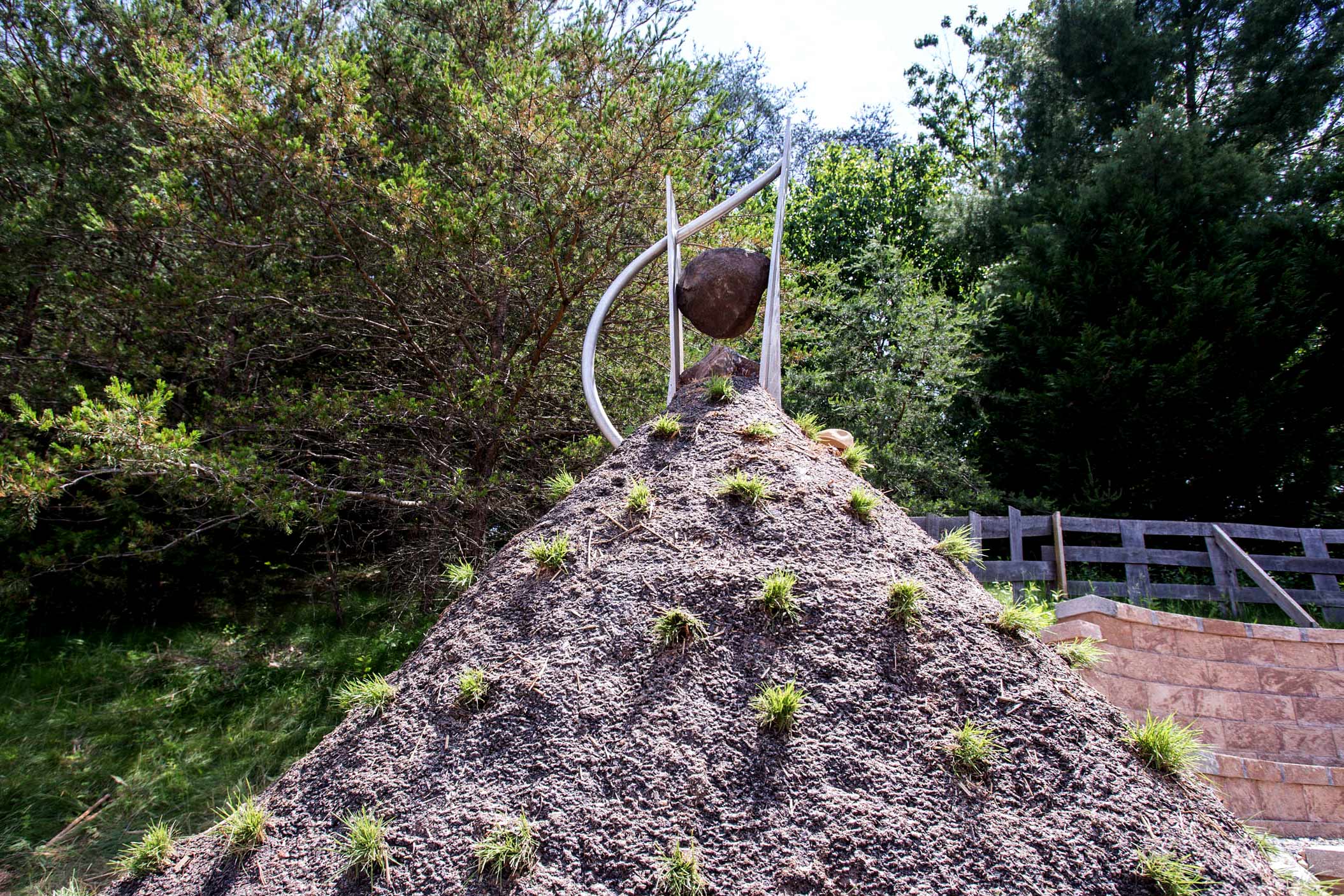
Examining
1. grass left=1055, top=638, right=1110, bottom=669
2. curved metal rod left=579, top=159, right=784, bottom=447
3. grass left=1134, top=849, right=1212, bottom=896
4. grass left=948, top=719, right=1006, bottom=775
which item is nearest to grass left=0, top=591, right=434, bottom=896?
curved metal rod left=579, top=159, right=784, bottom=447

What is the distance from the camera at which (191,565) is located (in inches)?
295

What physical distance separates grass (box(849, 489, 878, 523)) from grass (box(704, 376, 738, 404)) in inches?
34.4

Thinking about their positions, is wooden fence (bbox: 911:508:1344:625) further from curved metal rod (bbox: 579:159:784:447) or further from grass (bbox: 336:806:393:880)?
grass (bbox: 336:806:393:880)

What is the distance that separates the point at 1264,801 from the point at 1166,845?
2561 millimetres

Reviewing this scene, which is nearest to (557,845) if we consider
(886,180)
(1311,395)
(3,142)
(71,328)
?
(71,328)

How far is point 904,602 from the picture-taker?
2746mm

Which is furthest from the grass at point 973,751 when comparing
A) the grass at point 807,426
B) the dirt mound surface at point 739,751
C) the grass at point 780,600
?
the grass at point 807,426

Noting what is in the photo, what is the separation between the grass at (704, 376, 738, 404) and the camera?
3844 millimetres

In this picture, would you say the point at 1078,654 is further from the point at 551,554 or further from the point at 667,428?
the point at 551,554

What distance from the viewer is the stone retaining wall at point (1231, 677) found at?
15.0 feet

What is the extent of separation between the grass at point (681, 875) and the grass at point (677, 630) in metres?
0.71

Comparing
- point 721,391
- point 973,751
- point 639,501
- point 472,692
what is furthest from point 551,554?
point 973,751

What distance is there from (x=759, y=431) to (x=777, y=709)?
1.46 metres

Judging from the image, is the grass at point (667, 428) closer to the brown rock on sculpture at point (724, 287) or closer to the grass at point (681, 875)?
the brown rock on sculpture at point (724, 287)
